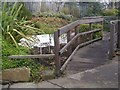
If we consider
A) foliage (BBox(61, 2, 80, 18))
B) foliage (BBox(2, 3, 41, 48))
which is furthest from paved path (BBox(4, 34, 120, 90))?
foliage (BBox(61, 2, 80, 18))

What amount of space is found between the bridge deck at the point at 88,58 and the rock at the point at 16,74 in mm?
940

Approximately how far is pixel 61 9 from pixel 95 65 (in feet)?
31.7

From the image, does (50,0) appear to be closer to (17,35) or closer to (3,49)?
(17,35)

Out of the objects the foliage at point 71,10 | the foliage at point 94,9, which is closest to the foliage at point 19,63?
the foliage at point 71,10

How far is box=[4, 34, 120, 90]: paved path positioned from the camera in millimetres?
4590

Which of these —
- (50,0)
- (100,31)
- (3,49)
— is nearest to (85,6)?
(50,0)

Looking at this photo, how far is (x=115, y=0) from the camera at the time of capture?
681 inches

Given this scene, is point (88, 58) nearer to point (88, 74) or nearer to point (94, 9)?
point (88, 74)

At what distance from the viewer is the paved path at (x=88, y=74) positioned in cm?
459

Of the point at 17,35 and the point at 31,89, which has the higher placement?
the point at 17,35

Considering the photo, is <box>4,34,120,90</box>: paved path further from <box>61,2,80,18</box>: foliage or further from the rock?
<box>61,2,80,18</box>: foliage

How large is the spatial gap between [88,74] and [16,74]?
1.43 metres

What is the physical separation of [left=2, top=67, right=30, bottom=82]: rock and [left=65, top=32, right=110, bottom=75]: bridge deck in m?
0.94

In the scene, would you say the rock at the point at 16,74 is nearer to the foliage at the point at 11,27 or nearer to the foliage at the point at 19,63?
the foliage at the point at 19,63
